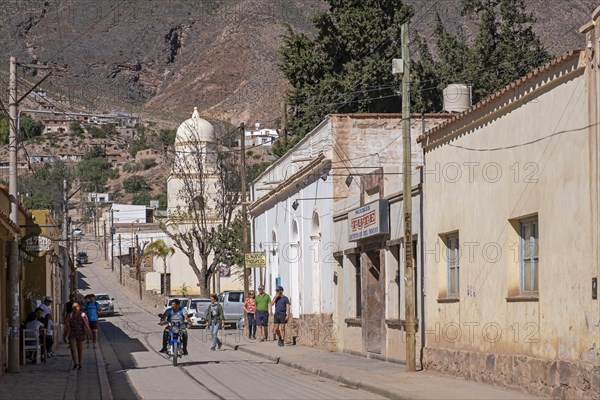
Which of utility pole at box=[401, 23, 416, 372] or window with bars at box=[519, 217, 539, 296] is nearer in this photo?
window with bars at box=[519, 217, 539, 296]

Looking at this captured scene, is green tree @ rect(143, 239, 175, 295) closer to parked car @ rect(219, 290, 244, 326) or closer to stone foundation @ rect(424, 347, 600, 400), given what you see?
parked car @ rect(219, 290, 244, 326)

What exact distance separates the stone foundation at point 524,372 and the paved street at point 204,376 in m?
2.03

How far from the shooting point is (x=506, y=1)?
190 ft

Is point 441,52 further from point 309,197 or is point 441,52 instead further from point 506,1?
point 309,197

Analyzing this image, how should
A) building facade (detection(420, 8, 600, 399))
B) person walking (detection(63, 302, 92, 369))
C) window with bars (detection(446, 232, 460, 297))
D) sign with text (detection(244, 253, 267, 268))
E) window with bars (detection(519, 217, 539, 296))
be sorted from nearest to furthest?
building facade (detection(420, 8, 600, 399))
window with bars (detection(519, 217, 539, 296))
window with bars (detection(446, 232, 460, 297))
person walking (detection(63, 302, 92, 369))
sign with text (detection(244, 253, 267, 268))

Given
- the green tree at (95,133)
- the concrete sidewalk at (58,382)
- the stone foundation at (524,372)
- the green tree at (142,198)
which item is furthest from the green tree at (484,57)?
the green tree at (95,133)

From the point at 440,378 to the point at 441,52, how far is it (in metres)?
38.7

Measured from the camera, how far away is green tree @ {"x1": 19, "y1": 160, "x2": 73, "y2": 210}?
103312 millimetres

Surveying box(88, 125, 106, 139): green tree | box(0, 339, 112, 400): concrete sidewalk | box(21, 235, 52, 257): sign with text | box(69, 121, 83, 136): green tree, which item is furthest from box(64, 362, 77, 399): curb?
box(88, 125, 106, 139): green tree

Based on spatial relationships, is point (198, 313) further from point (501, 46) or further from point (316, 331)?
point (316, 331)

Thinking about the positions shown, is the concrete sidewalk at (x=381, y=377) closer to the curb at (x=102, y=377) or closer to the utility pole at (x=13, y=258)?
the curb at (x=102, y=377)

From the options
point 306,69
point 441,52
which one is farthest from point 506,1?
point 306,69

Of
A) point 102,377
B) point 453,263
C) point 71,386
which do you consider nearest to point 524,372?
point 453,263

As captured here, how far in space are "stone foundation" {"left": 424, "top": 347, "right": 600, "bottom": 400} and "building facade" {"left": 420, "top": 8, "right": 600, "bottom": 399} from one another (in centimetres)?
2
